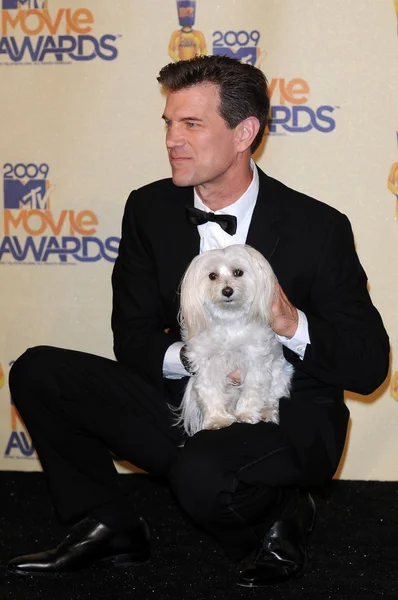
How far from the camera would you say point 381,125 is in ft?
11.8

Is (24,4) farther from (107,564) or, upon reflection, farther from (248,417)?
(107,564)

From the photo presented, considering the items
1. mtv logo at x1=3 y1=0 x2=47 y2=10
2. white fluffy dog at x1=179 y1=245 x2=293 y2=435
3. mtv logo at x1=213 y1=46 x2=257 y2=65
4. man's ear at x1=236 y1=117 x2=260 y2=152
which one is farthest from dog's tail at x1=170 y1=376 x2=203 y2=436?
mtv logo at x1=3 y1=0 x2=47 y2=10

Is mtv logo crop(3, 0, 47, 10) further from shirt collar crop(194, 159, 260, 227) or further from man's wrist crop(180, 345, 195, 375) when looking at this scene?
man's wrist crop(180, 345, 195, 375)

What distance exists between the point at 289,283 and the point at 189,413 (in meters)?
0.53

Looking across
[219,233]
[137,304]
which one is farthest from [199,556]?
[219,233]

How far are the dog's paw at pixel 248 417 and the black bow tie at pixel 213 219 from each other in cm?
58

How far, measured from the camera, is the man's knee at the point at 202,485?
251 cm

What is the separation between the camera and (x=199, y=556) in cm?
287

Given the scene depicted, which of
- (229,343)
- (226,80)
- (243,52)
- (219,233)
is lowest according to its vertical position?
(229,343)

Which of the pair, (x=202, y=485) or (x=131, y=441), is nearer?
(x=202, y=485)

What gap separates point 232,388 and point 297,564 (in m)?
0.58

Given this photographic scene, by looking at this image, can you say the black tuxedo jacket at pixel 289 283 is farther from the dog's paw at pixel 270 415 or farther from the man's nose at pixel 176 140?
the man's nose at pixel 176 140

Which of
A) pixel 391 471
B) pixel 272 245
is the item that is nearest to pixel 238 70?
pixel 272 245

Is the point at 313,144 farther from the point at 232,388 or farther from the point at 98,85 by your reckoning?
the point at 232,388
